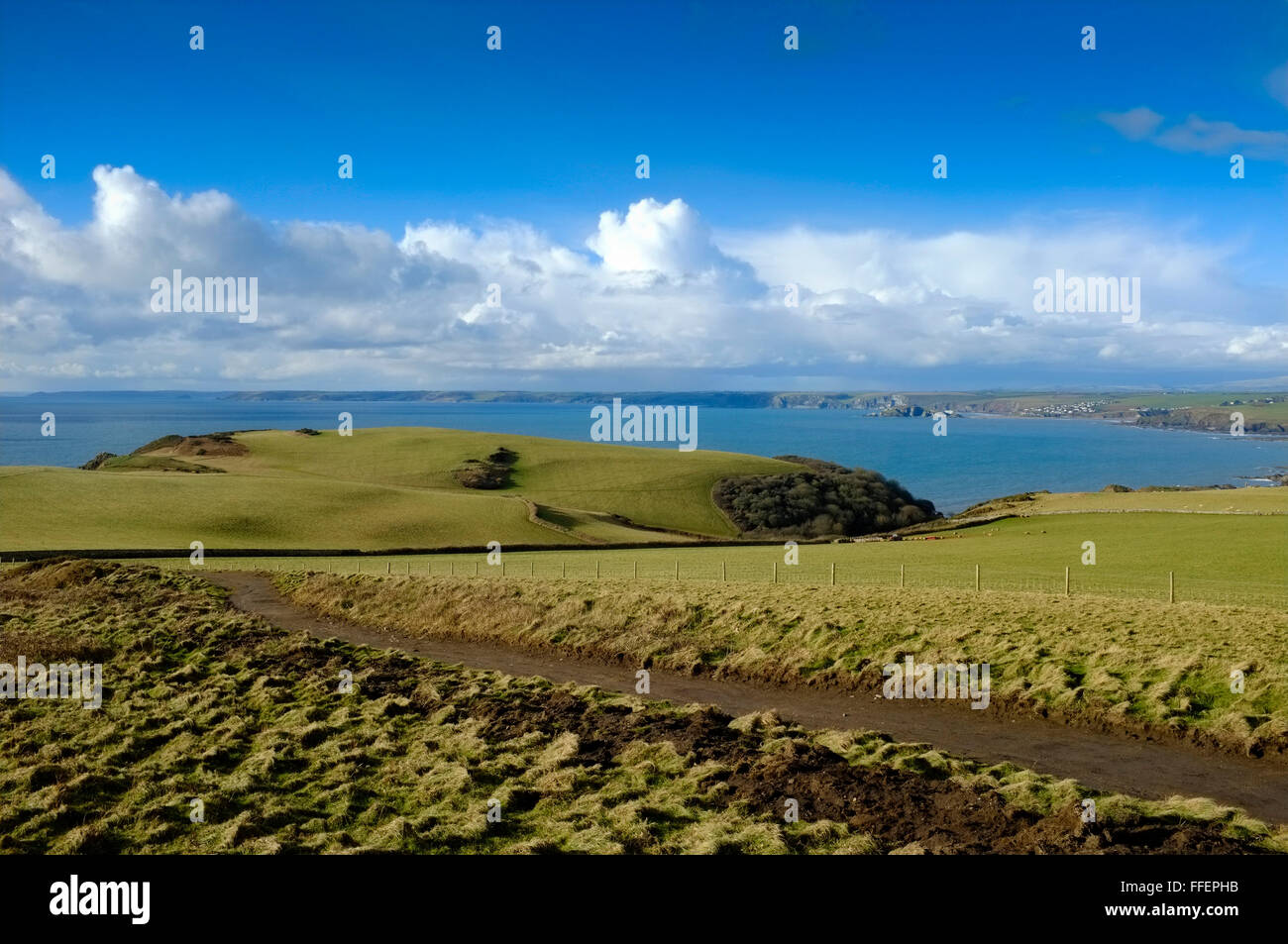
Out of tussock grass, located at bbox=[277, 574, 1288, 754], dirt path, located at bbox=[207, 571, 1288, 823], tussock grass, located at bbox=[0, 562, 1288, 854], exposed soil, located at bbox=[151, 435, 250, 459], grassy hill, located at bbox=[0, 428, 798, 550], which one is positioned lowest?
dirt path, located at bbox=[207, 571, 1288, 823]

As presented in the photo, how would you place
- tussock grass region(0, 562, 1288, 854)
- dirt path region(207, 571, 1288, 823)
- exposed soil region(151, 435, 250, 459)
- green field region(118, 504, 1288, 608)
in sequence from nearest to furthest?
tussock grass region(0, 562, 1288, 854) → dirt path region(207, 571, 1288, 823) → green field region(118, 504, 1288, 608) → exposed soil region(151, 435, 250, 459)

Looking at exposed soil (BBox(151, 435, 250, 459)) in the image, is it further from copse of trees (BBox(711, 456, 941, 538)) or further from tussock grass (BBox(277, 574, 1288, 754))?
tussock grass (BBox(277, 574, 1288, 754))

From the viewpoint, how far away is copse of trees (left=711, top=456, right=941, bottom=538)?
85000 mm

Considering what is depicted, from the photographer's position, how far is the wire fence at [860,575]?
92.0 ft

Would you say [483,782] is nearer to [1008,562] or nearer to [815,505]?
[1008,562]

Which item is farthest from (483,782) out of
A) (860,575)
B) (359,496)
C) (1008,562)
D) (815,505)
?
(815,505)

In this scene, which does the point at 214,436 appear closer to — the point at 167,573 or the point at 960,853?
the point at 167,573

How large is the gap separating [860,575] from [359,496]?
170 ft

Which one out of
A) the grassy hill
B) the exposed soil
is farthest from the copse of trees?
the exposed soil

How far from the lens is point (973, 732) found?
1728 cm

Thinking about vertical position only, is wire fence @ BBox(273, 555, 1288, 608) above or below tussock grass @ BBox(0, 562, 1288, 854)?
above

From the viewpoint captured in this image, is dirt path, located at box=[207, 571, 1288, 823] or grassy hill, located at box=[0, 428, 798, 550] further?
grassy hill, located at box=[0, 428, 798, 550]

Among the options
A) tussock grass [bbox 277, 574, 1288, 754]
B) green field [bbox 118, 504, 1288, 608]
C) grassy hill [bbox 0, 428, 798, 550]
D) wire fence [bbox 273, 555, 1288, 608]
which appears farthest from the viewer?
grassy hill [bbox 0, 428, 798, 550]

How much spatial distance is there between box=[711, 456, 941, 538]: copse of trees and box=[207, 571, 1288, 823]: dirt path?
56733 mm
